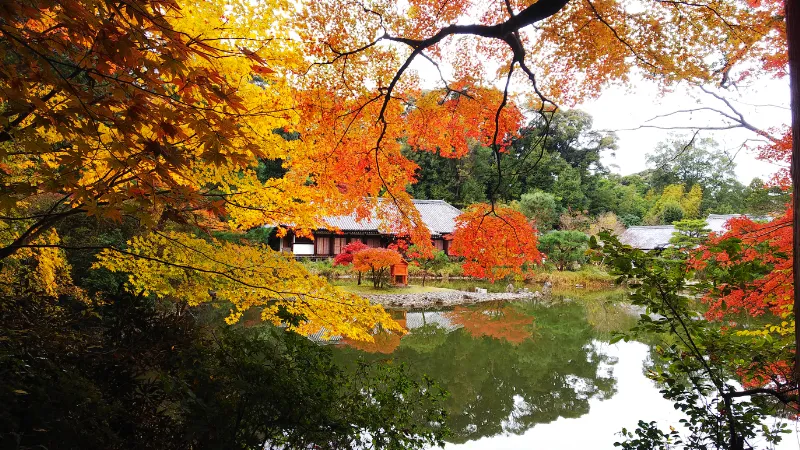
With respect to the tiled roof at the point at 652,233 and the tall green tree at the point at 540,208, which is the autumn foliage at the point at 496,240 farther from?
the tiled roof at the point at 652,233

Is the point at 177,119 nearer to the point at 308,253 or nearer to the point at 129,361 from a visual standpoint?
the point at 129,361

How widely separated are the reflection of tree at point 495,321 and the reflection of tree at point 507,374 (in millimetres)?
313

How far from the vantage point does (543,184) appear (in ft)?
80.0

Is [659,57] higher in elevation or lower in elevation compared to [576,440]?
higher

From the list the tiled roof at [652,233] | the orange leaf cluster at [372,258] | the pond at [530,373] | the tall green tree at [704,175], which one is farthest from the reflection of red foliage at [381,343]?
the tall green tree at [704,175]

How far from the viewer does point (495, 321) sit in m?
11.7

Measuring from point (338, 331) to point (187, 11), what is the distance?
2.44 metres

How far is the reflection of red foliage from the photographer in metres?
8.41

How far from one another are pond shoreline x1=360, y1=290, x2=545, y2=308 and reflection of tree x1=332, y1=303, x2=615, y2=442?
2.84 metres

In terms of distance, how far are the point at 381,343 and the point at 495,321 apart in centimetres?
405

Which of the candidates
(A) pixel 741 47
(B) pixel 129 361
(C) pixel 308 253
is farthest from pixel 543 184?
(B) pixel 129 361

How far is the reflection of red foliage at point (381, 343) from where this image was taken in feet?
27.6

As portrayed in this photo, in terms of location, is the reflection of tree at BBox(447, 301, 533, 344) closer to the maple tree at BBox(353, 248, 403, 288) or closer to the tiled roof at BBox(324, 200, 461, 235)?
the maple tree at BBox(353, 248, 403, 288)

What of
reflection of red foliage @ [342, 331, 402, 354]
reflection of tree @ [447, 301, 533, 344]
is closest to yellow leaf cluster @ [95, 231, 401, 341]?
reflection of red foliage @ [342, 331, 402, 354]
